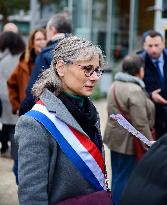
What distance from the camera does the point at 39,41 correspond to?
224 inches

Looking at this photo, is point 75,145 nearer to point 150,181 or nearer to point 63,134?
point 63,134

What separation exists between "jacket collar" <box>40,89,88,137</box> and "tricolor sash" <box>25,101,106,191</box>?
0.8 inches

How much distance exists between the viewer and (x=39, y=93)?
2887mm

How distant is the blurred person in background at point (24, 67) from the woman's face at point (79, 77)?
8.53 ft

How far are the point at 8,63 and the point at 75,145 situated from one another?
4.34 m

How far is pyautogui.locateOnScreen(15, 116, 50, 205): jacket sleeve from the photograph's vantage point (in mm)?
2658

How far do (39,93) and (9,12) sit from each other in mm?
18756

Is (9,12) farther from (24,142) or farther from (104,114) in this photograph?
(24,142)

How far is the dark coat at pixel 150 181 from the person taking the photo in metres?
1.99

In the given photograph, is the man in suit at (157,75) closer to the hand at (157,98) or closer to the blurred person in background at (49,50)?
the hand at (157,98)

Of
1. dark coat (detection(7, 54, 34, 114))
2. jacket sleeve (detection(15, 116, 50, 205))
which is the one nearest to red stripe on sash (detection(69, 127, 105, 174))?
jacket sleeve (detection(15, 116, 50, 205))

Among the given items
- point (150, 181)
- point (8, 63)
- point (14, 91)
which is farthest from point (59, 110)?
point (8, 63)

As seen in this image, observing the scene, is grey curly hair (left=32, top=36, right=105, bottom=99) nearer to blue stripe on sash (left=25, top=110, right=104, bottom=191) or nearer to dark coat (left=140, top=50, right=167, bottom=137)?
blue stripe on sash (left=25, top=110, right=104, bottom=191)

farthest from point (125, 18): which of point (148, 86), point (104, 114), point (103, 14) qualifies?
point (148, 86)
